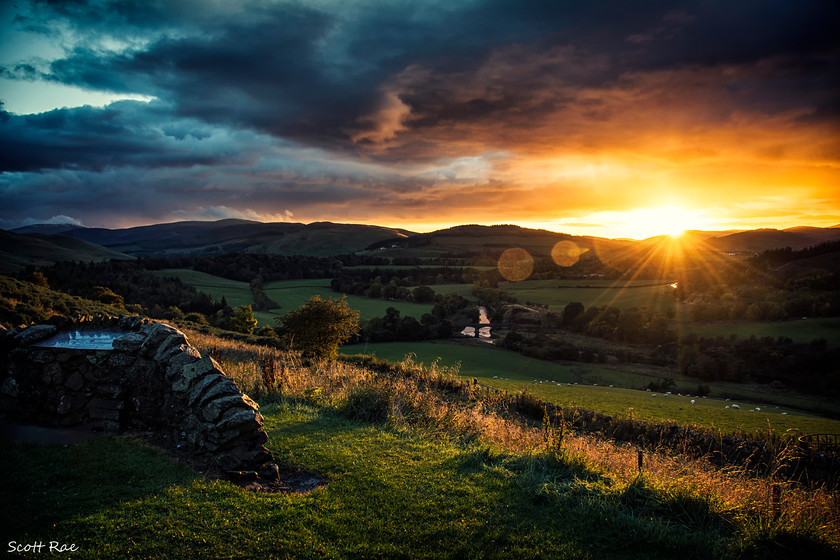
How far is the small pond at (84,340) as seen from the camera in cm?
755

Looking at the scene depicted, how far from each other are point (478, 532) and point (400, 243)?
586 feet

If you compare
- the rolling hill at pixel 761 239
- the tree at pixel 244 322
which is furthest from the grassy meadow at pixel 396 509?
the rolling hill at pixel 761 239

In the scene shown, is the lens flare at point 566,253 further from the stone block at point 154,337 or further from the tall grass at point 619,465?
the stone block at point 154,337

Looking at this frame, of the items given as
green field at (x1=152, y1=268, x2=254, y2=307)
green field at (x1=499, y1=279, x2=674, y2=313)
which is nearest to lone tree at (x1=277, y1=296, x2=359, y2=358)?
green field at (x1=152, y1=268, x2=254, y2=307)

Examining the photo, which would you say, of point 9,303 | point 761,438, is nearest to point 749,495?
point 761,438

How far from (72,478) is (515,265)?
12764 centimetres

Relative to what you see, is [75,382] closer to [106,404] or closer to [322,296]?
[106,404]

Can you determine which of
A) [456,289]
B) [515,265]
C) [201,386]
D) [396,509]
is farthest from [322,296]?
[396,509]

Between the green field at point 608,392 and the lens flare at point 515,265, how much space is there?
6617 centimetres

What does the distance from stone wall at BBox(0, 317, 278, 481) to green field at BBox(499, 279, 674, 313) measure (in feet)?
253

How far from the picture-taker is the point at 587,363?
162 feet

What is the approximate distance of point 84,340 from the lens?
7938mm

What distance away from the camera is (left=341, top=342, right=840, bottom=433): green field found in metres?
21.9

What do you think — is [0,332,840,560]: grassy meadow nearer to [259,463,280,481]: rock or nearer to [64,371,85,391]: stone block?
[259,463,280,481]: rock
